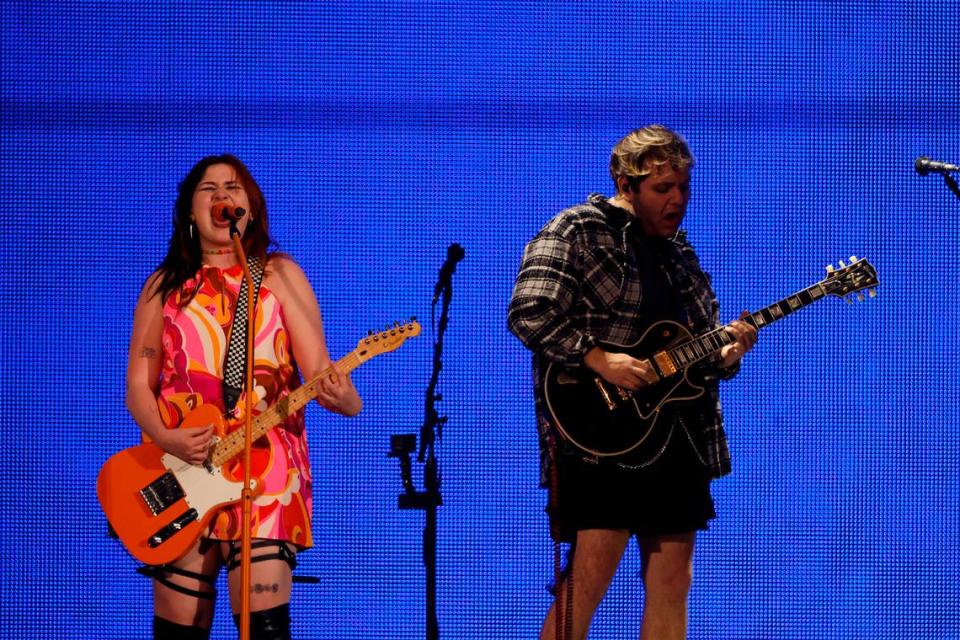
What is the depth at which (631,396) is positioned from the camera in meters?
3.02

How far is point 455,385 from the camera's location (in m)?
4.48

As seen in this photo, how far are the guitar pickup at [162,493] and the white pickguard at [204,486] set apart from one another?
15 mm

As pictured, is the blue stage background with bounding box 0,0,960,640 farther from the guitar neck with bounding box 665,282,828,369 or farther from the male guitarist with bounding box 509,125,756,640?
the male guitarist with bounding box 509,125,756,640

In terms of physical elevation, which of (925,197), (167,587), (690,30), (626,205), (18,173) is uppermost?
(690,30)

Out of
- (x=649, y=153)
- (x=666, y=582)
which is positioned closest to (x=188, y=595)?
(x=666, y=582)

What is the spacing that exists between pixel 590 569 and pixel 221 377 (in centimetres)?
109

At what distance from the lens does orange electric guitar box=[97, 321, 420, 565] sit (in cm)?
303

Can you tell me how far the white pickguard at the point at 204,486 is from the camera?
306 cm

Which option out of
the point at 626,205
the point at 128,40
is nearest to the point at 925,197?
the point at 626,205

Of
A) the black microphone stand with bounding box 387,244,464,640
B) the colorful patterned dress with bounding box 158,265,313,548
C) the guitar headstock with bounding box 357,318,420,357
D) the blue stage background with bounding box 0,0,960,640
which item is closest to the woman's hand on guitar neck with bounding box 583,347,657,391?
the black microphone stand with bounding box 387,244,464,640

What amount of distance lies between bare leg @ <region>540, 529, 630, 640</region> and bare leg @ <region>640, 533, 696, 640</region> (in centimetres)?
9

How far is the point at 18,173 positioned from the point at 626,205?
2.61 meters

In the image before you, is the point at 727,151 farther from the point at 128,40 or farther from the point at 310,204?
the point at 128,40

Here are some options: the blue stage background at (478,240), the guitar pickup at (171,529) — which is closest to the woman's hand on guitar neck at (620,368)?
the guitar pickup at (171,529)
